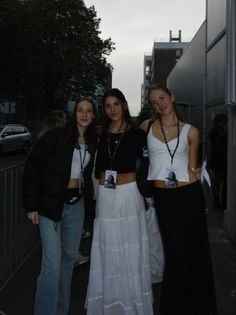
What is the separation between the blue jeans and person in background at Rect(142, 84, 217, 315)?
70 cm

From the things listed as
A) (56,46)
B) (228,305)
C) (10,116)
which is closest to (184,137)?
(228,305)

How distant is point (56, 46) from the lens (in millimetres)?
45031

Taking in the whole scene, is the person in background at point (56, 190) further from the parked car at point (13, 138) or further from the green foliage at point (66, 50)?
the green foliage at point (66, 50)

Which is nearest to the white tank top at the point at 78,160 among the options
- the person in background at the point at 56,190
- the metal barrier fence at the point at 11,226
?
the person in background at the point at 56,190

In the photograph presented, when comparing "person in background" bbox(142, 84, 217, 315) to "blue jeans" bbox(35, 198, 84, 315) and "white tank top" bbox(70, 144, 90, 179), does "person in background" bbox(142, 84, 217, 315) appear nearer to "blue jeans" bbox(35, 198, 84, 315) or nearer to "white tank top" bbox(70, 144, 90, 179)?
"white tank top" bbox(70, 144, 90, 179)

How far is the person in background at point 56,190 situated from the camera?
3729 millimetres

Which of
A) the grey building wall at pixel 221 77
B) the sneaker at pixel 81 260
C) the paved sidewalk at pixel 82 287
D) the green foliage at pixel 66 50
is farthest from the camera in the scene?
the green foliage at pixel 66 50

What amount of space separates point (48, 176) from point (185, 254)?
4.31 feet

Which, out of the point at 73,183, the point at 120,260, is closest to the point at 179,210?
the point at 120,260

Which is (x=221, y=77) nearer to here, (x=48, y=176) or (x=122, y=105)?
(x=122, y=105)

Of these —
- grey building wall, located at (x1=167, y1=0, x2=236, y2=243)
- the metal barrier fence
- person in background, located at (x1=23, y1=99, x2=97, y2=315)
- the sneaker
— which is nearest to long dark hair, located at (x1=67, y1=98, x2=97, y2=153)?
person in background, located at (x1=23, y1=99, x2=97, y2=315)

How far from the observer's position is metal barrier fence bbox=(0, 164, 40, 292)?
4.61 metres

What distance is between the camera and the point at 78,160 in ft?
12.8

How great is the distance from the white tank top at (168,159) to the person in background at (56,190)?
507 mm
